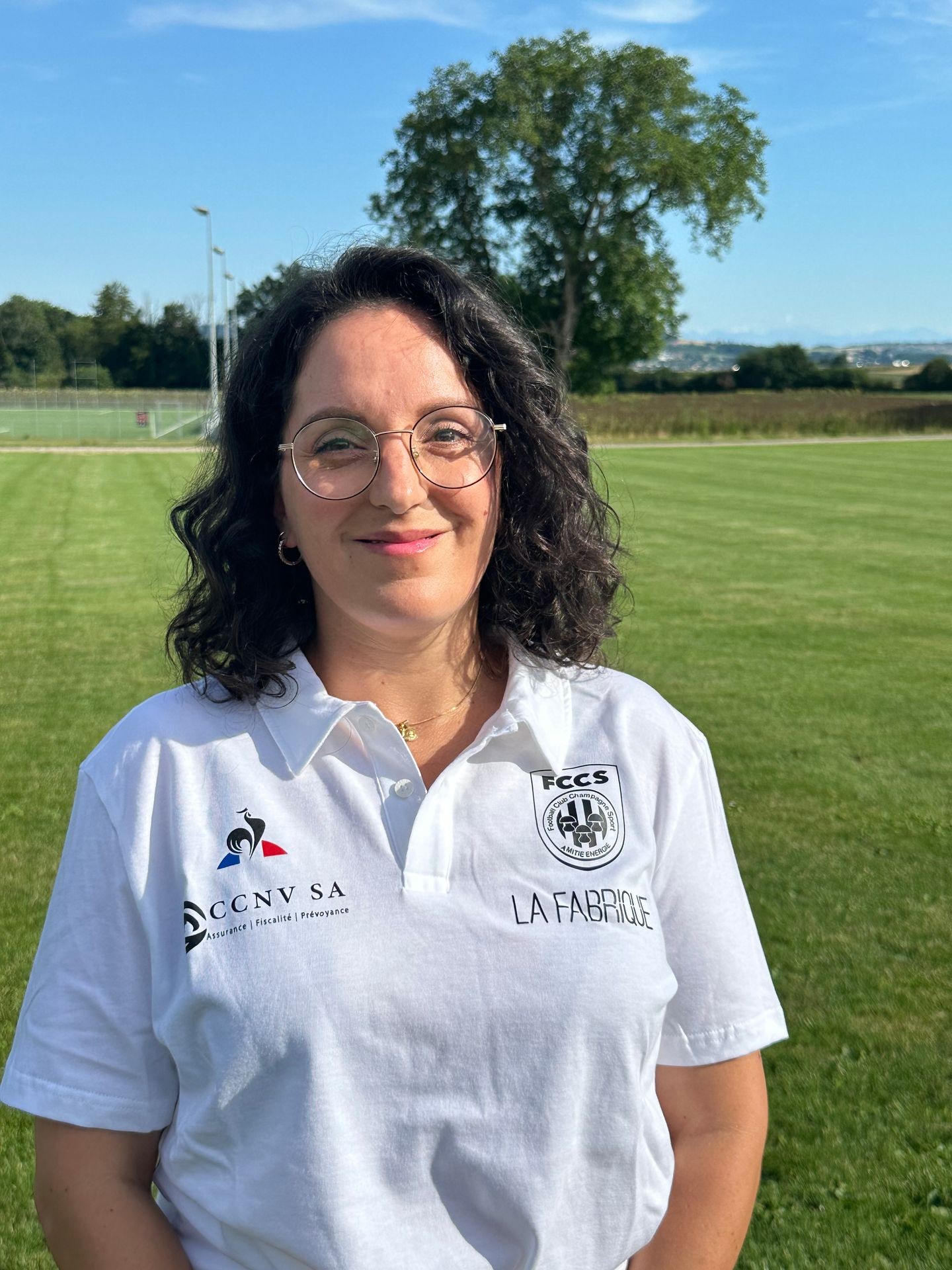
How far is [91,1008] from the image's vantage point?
5.40 ft

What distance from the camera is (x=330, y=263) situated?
6.77ft

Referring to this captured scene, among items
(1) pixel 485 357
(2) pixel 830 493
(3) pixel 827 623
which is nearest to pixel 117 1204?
(1) pixel 485 357

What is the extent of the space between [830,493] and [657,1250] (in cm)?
2190

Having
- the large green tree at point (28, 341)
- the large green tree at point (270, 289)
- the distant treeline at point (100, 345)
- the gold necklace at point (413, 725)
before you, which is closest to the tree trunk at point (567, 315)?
the distant treeline at point (100, 345)

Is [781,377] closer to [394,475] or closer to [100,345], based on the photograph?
[100,345]

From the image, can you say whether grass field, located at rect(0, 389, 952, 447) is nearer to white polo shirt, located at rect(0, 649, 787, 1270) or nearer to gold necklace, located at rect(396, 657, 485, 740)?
gold necklace, located at rect(396, 657, 485, 740)

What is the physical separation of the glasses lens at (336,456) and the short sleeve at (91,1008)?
2.03ft

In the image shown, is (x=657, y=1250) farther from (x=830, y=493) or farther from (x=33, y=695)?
(x=830, y=493)

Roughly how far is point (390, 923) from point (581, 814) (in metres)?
0.33

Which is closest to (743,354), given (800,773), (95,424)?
(95,424)

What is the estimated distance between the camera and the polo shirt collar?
179 cm

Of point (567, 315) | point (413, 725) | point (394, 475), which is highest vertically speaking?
point (567, 315)

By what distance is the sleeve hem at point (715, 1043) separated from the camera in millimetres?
1802

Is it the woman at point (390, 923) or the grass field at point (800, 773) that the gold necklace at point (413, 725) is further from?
the grass field at point (800, 773)
